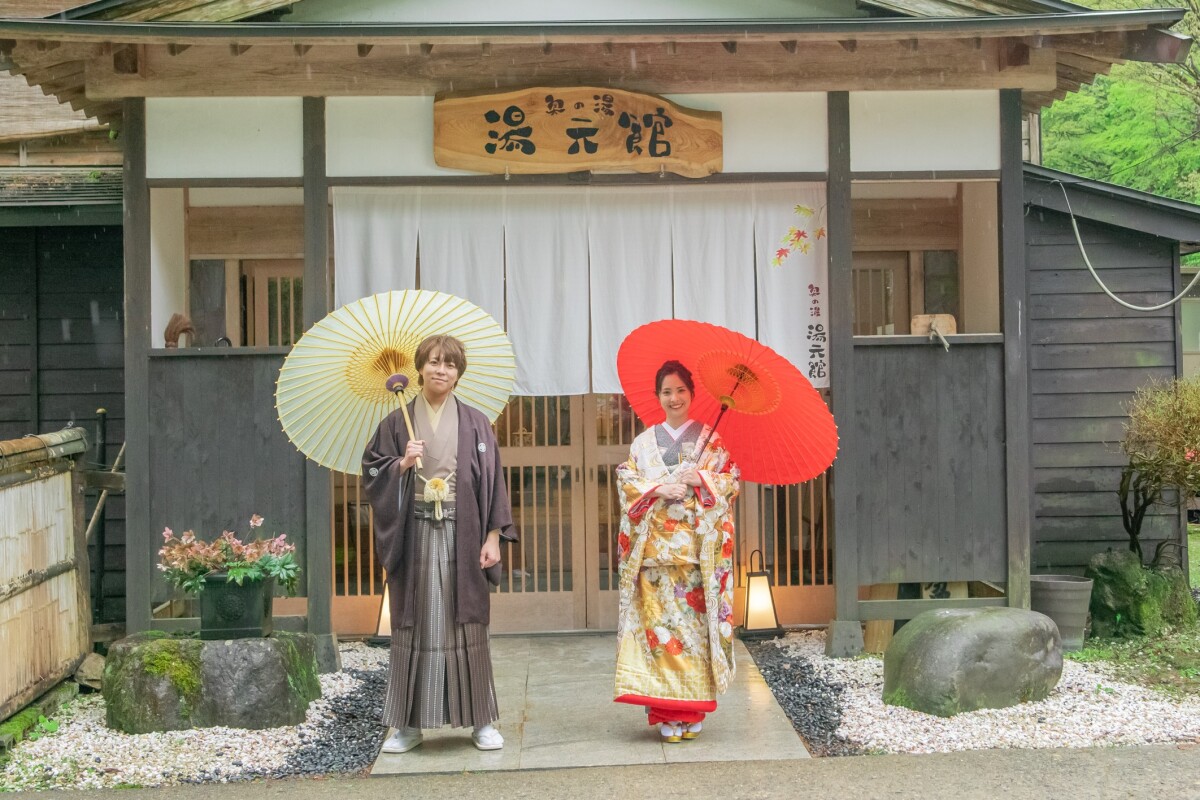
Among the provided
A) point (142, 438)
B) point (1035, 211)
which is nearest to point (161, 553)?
point (142, 438)

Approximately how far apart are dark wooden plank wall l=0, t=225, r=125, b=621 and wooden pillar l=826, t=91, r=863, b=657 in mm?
5395

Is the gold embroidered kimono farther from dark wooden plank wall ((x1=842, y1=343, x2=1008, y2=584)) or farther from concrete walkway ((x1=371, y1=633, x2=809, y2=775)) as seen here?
dark wooden plank wall ((x1=842, y1=343, x2=1008, y2=584))

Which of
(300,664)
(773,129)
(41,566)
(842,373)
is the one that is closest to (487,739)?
(300,664)

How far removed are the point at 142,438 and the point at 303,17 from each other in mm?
3000

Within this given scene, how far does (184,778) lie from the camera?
5.64 m

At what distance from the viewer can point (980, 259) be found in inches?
348

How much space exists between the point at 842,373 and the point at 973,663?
2168 millimetres

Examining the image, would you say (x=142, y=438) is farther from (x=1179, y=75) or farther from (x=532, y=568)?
(x=1179, y=75)

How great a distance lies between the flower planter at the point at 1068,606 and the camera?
797 cm

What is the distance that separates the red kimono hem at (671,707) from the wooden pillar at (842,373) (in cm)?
208

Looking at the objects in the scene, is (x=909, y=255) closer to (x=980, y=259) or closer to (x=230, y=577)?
(x=980, y=259)

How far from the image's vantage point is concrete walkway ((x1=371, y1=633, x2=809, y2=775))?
5699 millimetres

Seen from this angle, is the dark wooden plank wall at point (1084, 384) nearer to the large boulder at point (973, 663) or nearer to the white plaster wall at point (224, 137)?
the large boulder at point (973, 663)

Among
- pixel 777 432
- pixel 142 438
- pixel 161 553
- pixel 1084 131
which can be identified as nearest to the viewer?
pixel 777 432
